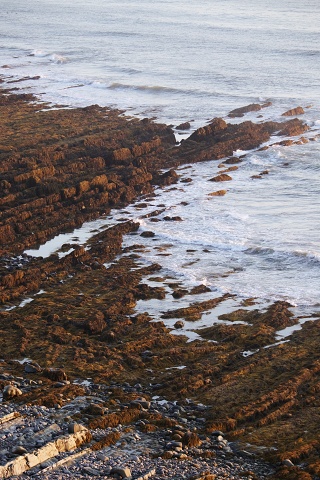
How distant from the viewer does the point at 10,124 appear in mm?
43781

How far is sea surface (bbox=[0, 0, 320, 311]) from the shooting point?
2611 centimetres

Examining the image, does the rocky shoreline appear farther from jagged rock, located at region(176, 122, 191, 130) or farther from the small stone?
jagged rock, located at region(176, 122, 191, 130)

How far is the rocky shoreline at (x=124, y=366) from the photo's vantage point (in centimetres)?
1476

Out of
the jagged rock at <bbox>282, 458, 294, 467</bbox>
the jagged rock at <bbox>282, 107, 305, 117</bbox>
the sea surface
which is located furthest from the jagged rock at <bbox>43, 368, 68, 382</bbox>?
the jagged rock at <bbox>282, 107, 305, 117</bbox>

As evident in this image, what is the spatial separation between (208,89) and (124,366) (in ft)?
129

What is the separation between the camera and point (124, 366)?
61.9ft

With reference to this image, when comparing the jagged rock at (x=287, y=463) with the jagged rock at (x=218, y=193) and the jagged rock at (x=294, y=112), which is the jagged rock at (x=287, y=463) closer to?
the jagged rock at (x=218, y=193)

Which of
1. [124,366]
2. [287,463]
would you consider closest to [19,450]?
[287,463]

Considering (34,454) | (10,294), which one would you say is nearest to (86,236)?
(10,294)

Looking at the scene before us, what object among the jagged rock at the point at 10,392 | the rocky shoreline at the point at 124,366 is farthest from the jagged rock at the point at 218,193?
the jagged rock at the point at 10,392

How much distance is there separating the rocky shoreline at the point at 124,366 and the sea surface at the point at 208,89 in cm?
141

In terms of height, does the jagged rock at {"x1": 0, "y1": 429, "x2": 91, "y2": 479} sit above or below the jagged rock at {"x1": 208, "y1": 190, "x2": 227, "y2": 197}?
above

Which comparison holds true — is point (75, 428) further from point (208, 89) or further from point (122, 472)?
point (208, 89)

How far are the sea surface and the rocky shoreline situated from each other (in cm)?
141
